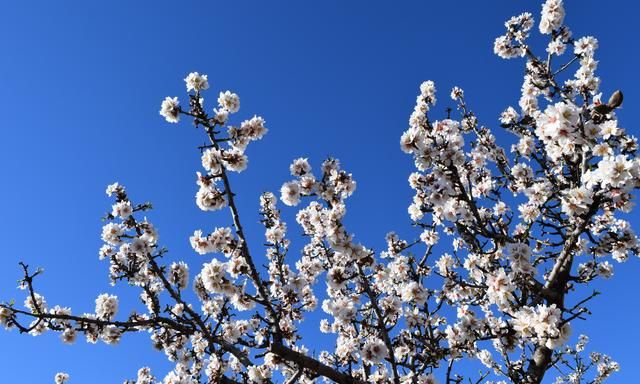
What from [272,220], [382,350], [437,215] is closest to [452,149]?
[437,215]

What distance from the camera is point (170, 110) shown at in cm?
707

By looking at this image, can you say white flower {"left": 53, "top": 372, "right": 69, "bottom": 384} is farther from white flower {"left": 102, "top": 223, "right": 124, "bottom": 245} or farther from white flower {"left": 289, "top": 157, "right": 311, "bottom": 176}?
white flower {"left": 289, "top": 157, "right": 311, "bottom": 176}

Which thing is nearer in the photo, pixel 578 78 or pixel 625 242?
pixel 625 242

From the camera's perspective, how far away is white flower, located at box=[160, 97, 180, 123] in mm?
7059

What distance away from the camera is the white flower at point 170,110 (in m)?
7.06

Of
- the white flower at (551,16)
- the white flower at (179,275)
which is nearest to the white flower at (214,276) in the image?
the white flower at (179,275)

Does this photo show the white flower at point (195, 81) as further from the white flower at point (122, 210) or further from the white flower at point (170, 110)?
the white flower at point (122, 210)

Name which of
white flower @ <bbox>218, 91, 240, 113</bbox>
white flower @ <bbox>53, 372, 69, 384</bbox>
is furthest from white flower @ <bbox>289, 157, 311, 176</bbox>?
white flower @ <bbox>53, 372, 69, 384</bbox>

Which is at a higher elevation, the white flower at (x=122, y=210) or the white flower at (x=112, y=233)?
the white flower at (x=122, y=210)

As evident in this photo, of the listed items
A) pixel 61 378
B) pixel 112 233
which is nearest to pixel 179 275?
pixel 112 233

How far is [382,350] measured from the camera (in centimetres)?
715

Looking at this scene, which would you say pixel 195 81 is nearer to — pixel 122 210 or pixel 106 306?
pixel 122 210

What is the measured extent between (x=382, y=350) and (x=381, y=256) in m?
2.92

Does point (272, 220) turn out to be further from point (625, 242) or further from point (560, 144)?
point (625, 242)
